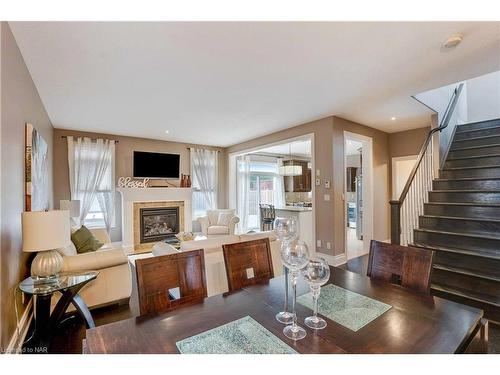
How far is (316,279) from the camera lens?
1139 mm

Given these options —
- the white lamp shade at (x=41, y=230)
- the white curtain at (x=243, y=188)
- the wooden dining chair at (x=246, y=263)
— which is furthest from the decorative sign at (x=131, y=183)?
the wooden dining chair at (x=246, y=263)

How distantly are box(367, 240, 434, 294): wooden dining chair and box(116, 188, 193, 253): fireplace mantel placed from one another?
16.5 feet

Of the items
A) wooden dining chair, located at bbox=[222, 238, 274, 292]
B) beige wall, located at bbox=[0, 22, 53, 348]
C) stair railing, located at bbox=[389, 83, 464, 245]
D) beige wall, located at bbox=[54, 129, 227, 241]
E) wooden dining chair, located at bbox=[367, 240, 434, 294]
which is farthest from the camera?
beige wall, located at bbox=[54, 129, 227, 241]

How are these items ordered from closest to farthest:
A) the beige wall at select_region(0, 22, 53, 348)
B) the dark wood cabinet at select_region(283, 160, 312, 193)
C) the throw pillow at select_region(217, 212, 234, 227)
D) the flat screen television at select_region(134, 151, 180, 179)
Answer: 1. the beige wall at select_region(0, 22, 53, 348)
2. the flat screen television at select_region(134, 151, 180, 179)
3. the throw pillow at select_region(217, 212, 234, 227)
4. the dark wood cabinet at select_region(283, 160, 312, 193)

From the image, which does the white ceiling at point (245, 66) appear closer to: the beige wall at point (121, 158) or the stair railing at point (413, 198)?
the stair railing at point (413, 198)

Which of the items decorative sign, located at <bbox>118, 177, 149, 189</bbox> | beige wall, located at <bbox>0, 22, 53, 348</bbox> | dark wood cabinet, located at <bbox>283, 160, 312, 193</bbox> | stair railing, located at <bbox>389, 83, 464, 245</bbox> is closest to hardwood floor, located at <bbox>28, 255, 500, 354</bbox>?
beige wall, located at <bbox>0, 22, 53, 348</bbox>

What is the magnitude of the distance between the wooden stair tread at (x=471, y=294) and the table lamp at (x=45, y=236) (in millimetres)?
3641

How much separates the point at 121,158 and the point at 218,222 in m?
2.68

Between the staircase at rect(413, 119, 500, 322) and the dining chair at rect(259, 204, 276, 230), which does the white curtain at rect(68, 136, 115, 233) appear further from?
the staircase at rect(413, 119, 500, 322)

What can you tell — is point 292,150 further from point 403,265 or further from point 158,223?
point 403,265

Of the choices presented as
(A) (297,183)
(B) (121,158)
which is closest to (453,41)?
(B) (121,158)

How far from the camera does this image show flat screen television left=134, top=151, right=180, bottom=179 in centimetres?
573

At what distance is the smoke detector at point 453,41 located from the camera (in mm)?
2123

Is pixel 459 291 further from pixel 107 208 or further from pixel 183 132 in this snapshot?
pixel 107 208
